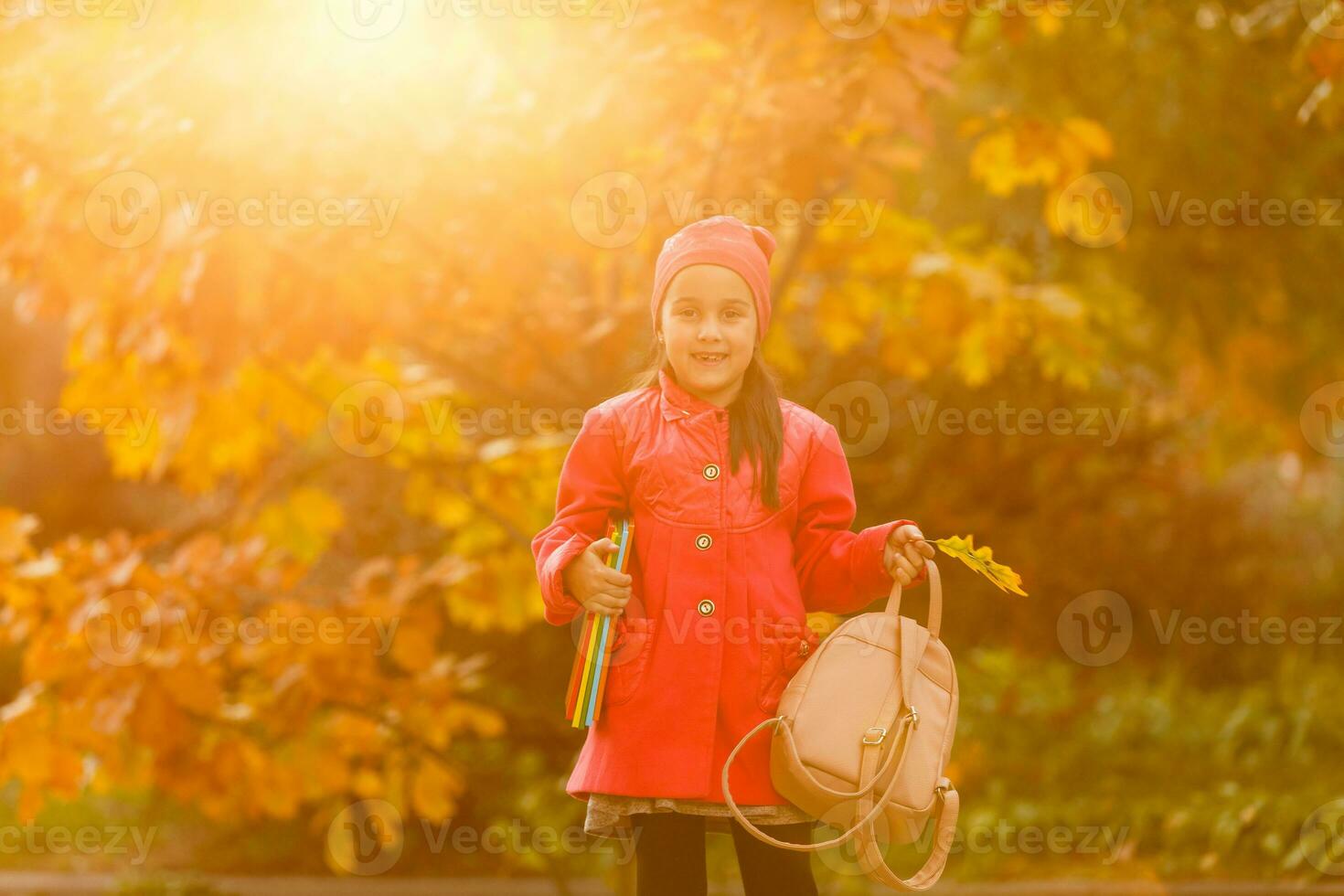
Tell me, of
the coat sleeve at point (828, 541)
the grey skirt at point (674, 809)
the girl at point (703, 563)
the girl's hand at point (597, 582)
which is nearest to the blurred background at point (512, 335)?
the coat sleeve at point (828, 541)

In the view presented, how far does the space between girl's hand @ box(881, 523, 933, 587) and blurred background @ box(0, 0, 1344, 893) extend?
0.47 metres

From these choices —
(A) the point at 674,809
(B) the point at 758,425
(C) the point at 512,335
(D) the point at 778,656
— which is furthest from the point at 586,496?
(C) the point at 512,335

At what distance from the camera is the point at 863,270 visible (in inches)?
185

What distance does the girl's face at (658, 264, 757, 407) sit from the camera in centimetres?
245

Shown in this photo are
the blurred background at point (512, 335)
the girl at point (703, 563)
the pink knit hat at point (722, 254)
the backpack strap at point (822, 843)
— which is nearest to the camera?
the backpack strap at point (822, 843)

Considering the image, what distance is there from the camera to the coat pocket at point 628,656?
2383 millimetres

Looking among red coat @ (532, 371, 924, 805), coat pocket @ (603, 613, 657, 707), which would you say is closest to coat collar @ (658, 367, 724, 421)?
red coat @ (532, 371, 924, 805)

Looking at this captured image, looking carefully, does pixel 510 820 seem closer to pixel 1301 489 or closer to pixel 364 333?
pixel 364 333

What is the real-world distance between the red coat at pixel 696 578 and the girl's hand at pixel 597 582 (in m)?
0.03

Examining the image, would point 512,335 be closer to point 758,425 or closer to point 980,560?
point 758,425

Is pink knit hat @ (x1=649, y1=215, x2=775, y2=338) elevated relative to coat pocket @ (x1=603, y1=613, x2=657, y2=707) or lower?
elevated

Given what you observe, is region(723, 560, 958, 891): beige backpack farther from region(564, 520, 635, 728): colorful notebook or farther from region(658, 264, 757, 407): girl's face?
region(658, 264, 757, 407): girl's face

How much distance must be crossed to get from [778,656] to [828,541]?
24cm

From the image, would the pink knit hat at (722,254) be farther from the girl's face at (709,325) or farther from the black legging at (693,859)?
Answer: the black legging at (693,859)
